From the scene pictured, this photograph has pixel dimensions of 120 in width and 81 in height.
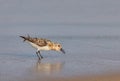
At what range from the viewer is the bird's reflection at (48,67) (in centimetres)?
1336

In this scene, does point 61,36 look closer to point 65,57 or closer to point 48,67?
point 65,57

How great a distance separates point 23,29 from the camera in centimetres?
Result: 2284

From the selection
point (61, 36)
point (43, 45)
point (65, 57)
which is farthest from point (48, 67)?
point (61, 36)

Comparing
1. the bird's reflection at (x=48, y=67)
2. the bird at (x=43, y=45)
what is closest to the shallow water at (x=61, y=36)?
the bird's reflection at (x=48, y=67)

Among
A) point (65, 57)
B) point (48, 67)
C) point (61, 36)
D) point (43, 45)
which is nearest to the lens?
point (48, 67)

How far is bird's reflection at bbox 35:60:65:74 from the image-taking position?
1336 centimetres

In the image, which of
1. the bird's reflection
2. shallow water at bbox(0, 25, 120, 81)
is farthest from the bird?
the bird's reflection

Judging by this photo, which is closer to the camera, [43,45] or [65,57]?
[65,57]

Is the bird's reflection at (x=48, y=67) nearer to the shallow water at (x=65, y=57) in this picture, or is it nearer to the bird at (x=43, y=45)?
the shallow water at (x=65, y=57)

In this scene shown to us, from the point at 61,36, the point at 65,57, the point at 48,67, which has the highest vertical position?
the point at 61,36

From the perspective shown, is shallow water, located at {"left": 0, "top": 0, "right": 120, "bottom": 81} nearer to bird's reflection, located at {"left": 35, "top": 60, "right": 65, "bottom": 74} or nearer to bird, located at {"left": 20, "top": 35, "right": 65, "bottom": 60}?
bird's reflection, located at {"left": 35, "top": 60, "right": 65, "bottom": 74}

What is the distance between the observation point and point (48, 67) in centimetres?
1393

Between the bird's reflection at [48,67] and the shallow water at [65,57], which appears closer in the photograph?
the shallow water at [65,57]

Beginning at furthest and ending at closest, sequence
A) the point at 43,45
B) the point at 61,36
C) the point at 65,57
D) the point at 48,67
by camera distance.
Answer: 1. the point at 61,36
2. the point at 43,45
3. the point at 65,57
4. the point at 48,67
